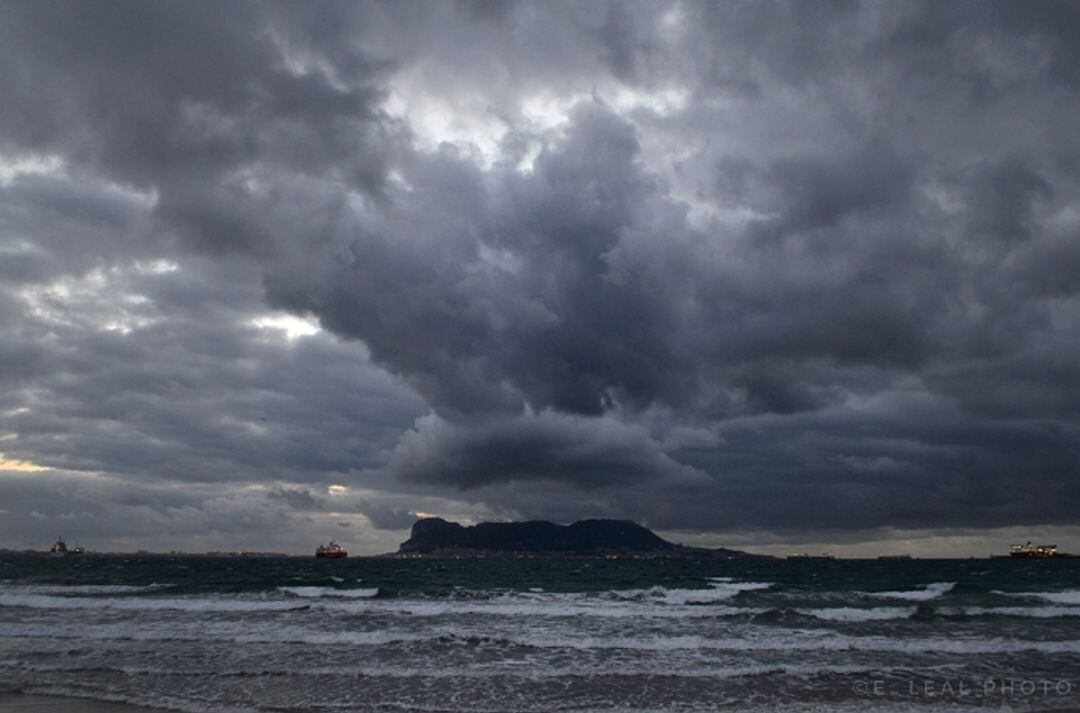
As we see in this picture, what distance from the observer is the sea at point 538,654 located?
58.6ft

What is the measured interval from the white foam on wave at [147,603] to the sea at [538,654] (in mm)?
188

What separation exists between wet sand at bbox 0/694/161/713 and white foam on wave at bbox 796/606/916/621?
105 ft

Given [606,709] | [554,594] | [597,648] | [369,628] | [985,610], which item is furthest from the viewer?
[554,594]

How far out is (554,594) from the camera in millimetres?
50719


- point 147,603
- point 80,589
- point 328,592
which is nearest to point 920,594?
point 328,592

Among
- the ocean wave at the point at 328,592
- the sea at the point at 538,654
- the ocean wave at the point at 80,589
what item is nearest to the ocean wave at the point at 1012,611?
the sea at the point at 538,654

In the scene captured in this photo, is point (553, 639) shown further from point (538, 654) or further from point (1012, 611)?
point (1012, 611)

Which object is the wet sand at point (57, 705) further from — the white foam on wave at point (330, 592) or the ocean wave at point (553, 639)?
the white foam on wave at point (330, 592)

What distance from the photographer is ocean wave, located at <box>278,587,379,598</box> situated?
4750 cm

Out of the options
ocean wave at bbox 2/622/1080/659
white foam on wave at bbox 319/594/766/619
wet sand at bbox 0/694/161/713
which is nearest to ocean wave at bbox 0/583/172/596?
white foam on wave at bbox 319/594/766/619

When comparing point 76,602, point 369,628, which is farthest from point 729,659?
point 76,602

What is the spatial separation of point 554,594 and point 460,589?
806cm

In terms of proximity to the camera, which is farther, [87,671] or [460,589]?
[460,589]

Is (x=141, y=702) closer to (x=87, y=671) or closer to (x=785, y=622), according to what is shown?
(x=87, y=671)
